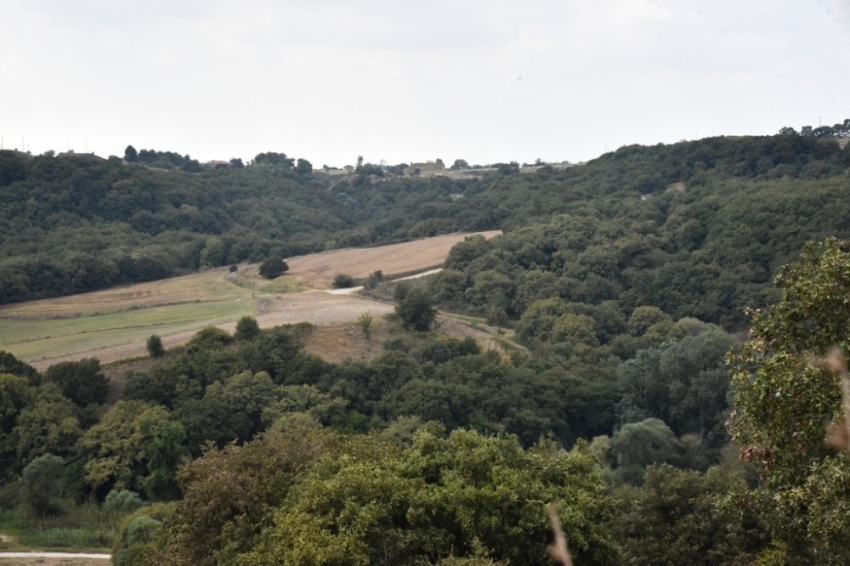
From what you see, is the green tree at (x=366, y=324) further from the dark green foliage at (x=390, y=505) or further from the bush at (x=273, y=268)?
the dark green foliage at (x=390, y=505)

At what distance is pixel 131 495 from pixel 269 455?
1419 centimetres

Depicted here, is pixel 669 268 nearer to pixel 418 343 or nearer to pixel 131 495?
pixel 418 343

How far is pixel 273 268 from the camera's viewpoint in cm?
6612

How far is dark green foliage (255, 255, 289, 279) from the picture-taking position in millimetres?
65688

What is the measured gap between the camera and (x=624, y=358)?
48.2 meters

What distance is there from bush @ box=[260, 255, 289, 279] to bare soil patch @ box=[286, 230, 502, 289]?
2.03 feet

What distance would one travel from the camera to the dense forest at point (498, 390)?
13.1 metres

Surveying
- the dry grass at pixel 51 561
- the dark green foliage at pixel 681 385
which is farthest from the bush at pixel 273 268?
the dry grass at pixel 51 561

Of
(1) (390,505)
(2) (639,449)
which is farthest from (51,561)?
(2) (639,449)

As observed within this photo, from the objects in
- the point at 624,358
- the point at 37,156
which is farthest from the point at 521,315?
the point at 37,156

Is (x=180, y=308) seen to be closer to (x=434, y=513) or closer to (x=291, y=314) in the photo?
(x=291, y=314)

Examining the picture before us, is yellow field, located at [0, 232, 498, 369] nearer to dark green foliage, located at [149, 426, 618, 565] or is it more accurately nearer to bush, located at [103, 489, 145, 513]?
bush, located at [103, 489, 145, 513]

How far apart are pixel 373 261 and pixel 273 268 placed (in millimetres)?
7547

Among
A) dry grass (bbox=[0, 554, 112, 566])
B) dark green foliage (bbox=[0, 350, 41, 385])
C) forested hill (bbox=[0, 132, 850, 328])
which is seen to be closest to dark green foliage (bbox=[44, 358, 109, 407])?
dark green foliage (bbox=[0, 350, 41, 385])
